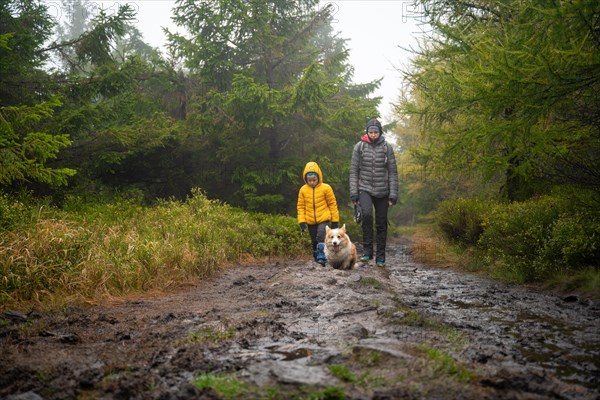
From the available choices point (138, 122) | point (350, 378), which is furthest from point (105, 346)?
point (138, 122)

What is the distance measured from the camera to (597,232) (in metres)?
5.67

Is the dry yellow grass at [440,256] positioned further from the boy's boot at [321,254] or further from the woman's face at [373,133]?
the woman's face at [373,133]

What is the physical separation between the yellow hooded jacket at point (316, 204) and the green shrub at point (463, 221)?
11.6 feet

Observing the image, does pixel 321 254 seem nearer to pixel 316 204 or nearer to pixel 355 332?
pixel 316 204

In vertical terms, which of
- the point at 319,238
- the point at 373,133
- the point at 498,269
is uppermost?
the point at 373,133

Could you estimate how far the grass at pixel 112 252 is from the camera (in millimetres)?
5609

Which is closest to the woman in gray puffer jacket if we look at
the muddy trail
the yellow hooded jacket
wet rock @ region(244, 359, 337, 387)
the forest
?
the yellow hooded jacket

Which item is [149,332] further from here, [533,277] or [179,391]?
[533,277]

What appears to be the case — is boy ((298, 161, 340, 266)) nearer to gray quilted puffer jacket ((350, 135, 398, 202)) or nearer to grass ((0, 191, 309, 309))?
gray quilted puffer jacket ((350, 135, 398, 202))

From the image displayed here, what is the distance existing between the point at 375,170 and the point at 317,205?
1.40 m

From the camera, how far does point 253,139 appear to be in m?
16.5

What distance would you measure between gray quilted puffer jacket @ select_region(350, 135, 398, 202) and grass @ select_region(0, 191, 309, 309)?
3191mm

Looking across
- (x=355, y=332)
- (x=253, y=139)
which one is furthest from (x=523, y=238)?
(x=253, y=139)

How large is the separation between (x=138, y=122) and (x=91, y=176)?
2.56 meters
